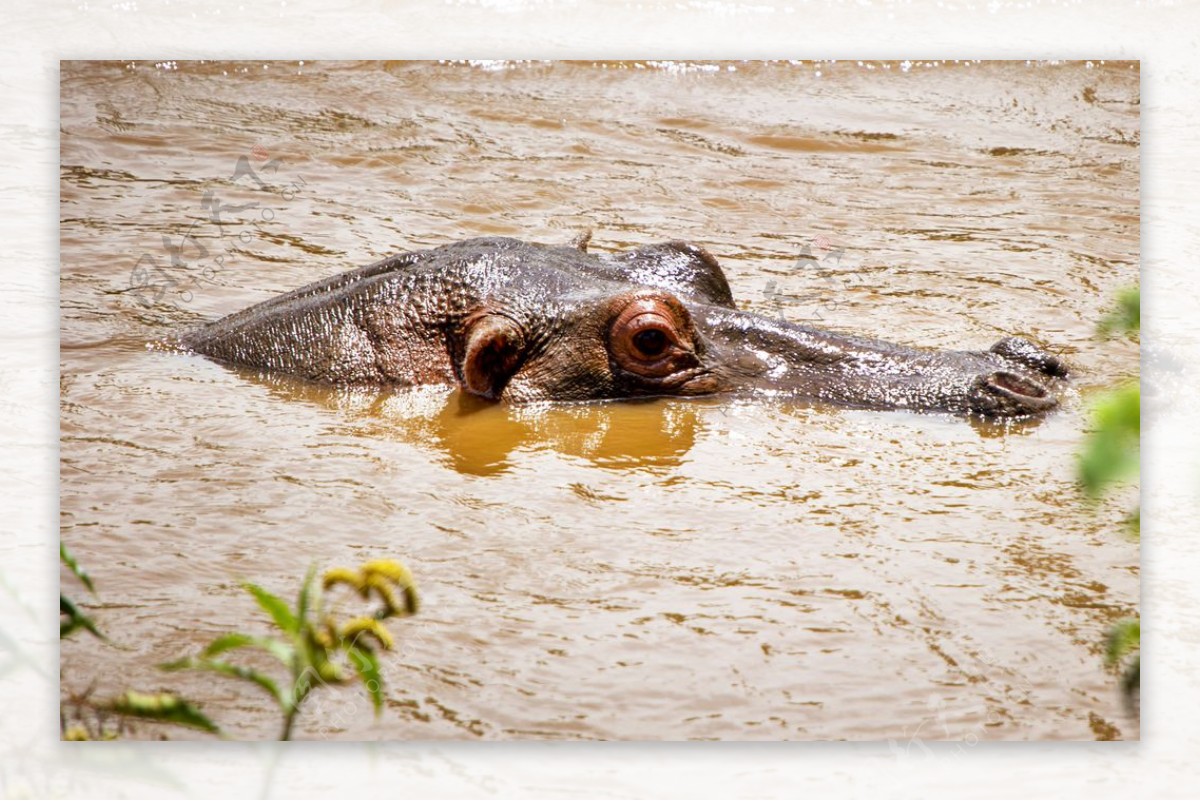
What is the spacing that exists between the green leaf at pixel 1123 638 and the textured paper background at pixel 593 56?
0.08 m

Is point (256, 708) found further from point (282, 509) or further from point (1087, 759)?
point (1087, 759)

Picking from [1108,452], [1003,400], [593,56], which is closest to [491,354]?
[593,56]

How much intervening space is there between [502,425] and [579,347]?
1.19 ft

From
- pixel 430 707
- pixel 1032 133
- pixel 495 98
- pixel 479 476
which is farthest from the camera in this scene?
pixel 1032 133

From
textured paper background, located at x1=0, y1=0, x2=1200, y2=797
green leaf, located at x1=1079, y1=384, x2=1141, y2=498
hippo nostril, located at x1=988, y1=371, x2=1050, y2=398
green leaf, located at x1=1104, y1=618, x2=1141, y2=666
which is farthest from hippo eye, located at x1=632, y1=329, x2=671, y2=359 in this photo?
green leaf, located at x1=1079, y1=384, x2=1141, y2=498

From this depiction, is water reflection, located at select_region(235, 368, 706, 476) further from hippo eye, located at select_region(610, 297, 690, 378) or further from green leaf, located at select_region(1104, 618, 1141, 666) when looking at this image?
green leaf, located at select_region(1104, 618, 1141, 666)

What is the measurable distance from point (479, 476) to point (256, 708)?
1.20 metres

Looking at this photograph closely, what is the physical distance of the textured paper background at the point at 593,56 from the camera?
3799 mm

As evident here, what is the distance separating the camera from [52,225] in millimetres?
4250

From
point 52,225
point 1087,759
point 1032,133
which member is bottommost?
point 1087,759

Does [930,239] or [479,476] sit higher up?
[930,239]

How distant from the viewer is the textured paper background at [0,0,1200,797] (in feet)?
12.5

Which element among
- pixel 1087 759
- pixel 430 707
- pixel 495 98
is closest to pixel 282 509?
pixel 430 707

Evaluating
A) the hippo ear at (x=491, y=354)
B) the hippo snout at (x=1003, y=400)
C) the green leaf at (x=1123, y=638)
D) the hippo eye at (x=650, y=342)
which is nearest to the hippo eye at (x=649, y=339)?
the hippo eye at (x=650, y=342)
